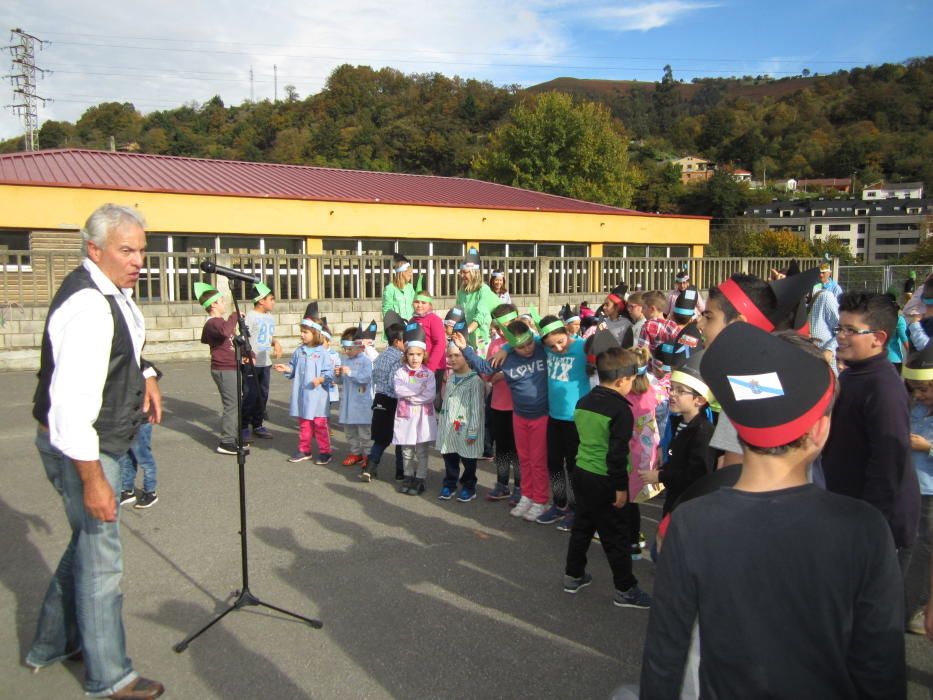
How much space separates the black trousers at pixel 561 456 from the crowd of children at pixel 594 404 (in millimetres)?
13

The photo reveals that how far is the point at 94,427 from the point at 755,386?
115 inches

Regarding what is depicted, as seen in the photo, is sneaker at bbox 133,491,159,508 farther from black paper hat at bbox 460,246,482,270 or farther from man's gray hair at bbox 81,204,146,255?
black paper hat at bbox 460,246,482,270

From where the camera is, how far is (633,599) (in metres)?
4.38

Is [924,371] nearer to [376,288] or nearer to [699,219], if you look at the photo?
[376,288]

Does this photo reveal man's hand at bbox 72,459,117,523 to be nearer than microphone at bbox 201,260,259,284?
Yes

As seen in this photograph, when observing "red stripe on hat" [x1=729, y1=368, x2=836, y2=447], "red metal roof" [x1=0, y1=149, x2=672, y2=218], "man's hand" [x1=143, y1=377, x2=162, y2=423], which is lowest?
"man's hand" [x1=143, y1=377, x2=162, y2=423]

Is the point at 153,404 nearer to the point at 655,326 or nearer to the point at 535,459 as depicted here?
the point at 535,459

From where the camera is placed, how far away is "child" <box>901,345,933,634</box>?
3986 mm

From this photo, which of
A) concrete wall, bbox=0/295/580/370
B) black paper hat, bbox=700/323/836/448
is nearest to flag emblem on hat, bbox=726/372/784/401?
black paper hat, bbox=700/323/836/448

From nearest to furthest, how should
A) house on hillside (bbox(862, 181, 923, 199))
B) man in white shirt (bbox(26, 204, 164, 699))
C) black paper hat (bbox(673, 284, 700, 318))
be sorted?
man in white shirt (bbox(26, 204, 164, 699))
black paper hat (bbox(673, 284, 700, 318))
house on hillside (bbox(862, 181, 923, 199))

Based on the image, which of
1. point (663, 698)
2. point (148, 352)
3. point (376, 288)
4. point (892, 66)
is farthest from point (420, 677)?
point (892, 66)

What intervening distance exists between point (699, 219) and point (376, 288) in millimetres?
20252

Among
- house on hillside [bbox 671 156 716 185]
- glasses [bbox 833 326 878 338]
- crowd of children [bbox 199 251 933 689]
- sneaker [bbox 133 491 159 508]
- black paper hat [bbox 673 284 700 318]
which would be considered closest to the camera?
crowd of children [bbox 199 251 933 689]

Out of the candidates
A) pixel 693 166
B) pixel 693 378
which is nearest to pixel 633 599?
pixel 693 378
